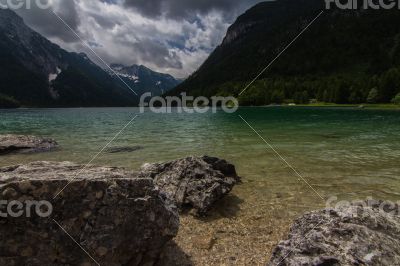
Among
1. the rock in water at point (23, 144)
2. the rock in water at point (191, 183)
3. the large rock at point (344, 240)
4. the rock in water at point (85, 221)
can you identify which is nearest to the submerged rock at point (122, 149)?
the rock in water at point (23, 144)

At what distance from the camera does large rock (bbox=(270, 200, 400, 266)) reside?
18.8 ft

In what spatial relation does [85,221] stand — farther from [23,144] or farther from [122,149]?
[23,144]

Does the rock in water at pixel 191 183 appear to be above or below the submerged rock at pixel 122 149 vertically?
above

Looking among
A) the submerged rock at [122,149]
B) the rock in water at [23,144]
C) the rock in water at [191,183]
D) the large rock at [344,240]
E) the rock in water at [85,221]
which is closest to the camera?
the large rock at [344,240]

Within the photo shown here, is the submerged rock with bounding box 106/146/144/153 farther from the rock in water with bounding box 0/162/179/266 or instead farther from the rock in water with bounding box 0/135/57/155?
the rock in water with bounding box 0/162/179/266

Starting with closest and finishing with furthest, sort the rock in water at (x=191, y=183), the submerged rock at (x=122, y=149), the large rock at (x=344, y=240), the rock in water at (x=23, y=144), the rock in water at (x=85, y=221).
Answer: the large rock at (x=344, y=240) < the rock in water at (x=85, y=221) < the rock in water at (x=191, y=183) < the submerged rock at (x=122, y=149) < the rock in water at (x=23, y=144)

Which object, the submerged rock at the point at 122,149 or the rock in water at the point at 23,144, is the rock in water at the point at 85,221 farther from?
the rock in water at the point at 23,144

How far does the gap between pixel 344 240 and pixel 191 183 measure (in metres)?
7.36

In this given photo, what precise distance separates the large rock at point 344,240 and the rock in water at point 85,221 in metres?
2.93

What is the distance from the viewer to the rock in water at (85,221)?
6543 mm

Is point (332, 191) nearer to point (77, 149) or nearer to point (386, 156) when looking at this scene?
point (386, 156)

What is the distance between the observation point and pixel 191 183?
12.8 meters

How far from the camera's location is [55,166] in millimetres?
8469

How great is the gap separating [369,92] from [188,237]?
509ft
